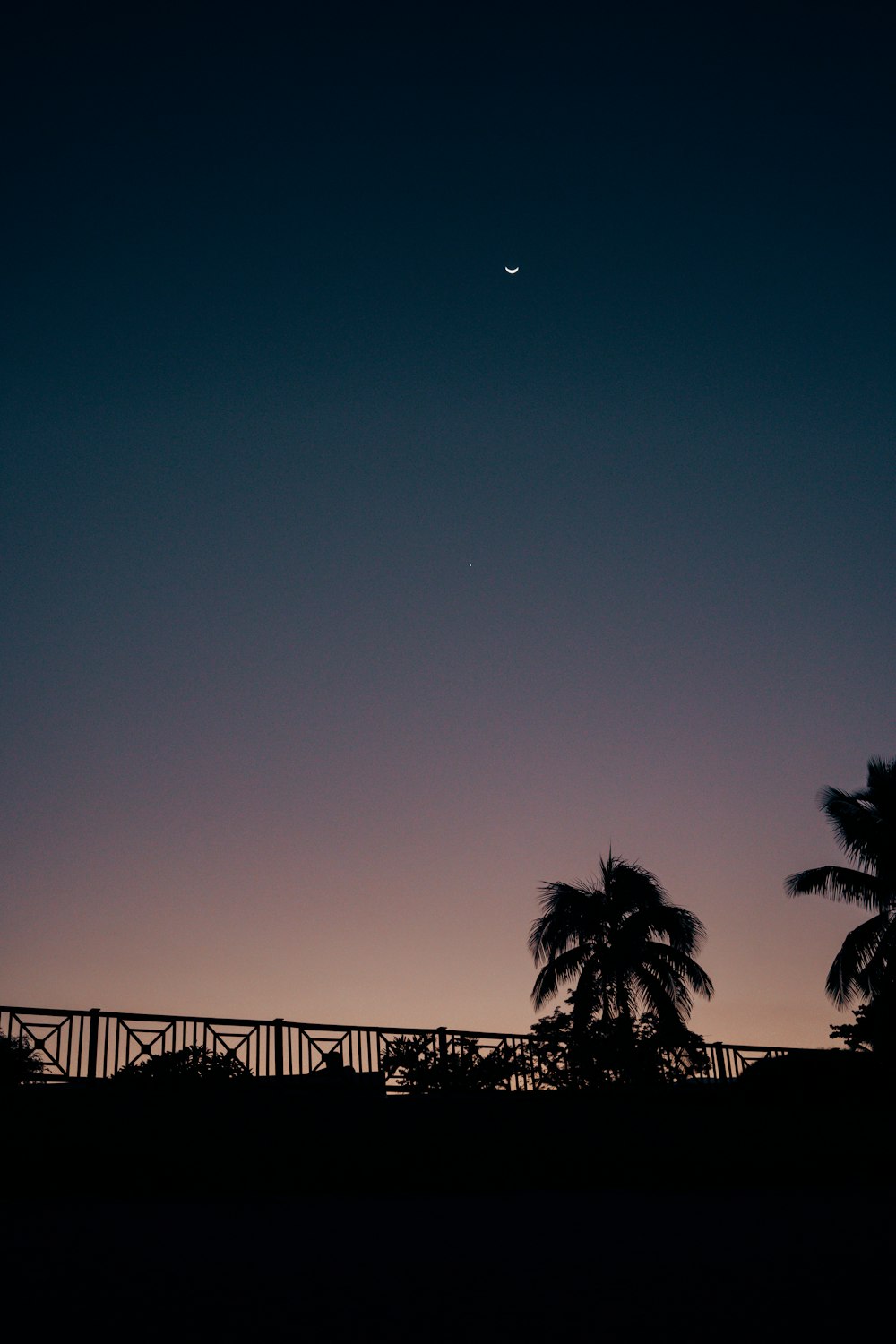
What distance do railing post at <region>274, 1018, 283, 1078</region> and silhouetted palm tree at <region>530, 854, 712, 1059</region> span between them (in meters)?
13.8

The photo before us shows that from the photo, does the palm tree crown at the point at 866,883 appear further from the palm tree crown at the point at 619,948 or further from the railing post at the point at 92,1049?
the railing post at the point at 92,1049

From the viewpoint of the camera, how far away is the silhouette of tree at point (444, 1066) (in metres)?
14.0

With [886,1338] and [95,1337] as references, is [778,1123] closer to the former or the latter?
[886,1338]

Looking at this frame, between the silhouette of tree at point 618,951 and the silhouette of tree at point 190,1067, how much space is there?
14331 millimetres

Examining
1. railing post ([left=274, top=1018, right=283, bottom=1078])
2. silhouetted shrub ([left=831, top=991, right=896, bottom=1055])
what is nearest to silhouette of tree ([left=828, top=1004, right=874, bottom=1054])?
silhouetted shrub ([left=831, top=991, right=896, bottom=1055])

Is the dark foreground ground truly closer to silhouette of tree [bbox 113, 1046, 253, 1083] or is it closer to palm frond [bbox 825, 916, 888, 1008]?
silhouette of tree [bbox 113, 1046, 253, 1083]

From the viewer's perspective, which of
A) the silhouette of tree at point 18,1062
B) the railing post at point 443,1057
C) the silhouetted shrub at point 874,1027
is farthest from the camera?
the silhouetted shrub at point 874,1027

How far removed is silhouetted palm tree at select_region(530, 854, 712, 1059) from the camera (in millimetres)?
25562

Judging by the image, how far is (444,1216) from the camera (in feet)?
26.0

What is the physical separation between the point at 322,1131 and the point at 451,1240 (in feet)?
10.0

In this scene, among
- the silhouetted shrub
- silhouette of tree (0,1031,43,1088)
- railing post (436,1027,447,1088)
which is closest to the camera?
silhouette of tree (0,1031,43,1088)

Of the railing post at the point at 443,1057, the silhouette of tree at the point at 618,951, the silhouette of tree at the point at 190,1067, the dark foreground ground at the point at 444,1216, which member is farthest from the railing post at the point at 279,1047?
the silhouette of tree at the point at 618,951

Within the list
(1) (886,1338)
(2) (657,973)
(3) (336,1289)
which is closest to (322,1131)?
(3) (336,1289)

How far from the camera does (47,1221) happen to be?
674cm
